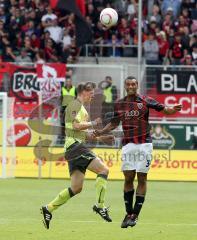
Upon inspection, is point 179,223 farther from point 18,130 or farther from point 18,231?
point 18,130

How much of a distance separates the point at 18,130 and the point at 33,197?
19.1 feet

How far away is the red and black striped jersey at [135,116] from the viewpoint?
14.0 m

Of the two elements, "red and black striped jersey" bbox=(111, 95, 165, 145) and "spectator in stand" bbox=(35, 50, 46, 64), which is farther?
"spectator in stand" bbox=(35, 50, 46, 64)

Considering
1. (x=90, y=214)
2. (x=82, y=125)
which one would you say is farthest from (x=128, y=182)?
(x=90, y=214)

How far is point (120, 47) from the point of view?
96.4 feet

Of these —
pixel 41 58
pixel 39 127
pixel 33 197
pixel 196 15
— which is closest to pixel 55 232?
pixel 33 197

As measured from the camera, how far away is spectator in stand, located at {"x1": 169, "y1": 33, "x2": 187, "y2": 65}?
28.7 meters

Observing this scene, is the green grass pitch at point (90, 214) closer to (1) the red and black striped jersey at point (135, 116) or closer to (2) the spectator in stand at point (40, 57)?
(1) the red and black striped jersey at point (135, 116)

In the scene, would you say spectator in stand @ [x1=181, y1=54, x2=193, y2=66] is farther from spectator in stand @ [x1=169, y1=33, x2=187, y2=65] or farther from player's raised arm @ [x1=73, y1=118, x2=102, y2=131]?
player's raised arm @ [x1=73, y1=118, x2=102, y2=131]

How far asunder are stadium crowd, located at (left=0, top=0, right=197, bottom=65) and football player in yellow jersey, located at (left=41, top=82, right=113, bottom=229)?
14015 millimetres

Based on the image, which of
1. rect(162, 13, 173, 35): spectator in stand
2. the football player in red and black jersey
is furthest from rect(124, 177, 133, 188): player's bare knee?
rect(162, 13, 173, 35): spectator in stand

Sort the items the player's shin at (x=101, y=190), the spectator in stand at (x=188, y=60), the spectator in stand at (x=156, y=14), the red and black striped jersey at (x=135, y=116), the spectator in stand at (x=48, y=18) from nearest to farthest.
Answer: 1. the red and black striped jersey at (x=135, y=116)
2. the player's shin at (x=101, y=190)
3. the spectator in stand at (x=188, y=60)
4. the spectator in stand at (x=48, y=18)
5. the spectator in stand at (x=156, y=14)

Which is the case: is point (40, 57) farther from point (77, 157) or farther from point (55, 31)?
point (77, 157)

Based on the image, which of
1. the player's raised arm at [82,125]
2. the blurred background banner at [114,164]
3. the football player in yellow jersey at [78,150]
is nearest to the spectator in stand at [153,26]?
the blurred background banner at [114,164]
